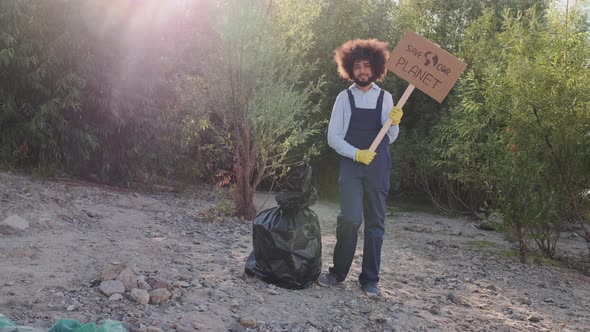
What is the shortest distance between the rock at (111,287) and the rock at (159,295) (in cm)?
18

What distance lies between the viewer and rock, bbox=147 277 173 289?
3523mm

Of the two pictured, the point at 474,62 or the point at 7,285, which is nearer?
the point at 7,285

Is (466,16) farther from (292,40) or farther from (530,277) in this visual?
(530,277)

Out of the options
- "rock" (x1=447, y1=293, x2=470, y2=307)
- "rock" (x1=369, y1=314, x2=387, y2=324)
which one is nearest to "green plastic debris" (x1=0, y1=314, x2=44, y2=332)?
"rock" (x1=369, y1=314, x2=387, y2=324)

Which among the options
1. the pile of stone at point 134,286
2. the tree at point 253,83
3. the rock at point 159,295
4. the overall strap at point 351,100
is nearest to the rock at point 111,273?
the pile of stone at point 134,286

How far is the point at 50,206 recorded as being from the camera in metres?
5.70

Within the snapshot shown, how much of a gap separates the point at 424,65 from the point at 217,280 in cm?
207

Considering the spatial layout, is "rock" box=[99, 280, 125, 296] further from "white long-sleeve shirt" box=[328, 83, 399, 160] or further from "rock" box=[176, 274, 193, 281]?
"white long-sleeve shirt" box=[328, 83, 399, 160]

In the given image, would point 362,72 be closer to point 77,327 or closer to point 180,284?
point 180,284

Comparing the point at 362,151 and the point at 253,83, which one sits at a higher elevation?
the point at 253,83

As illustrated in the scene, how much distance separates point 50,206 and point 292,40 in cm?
383

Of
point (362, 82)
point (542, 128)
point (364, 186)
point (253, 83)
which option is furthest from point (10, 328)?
point (542, 128)

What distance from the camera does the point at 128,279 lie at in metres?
3.46

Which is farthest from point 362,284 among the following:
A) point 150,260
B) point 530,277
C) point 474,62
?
point 474,62
